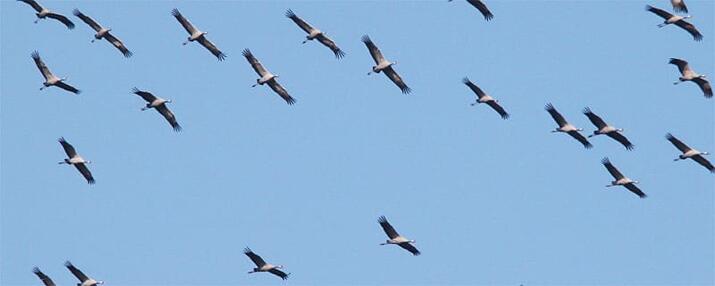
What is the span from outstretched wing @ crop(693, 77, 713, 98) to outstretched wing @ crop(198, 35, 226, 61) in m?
14.6

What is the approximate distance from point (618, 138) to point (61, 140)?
1718cm

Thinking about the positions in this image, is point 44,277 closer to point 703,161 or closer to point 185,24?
point 185,24

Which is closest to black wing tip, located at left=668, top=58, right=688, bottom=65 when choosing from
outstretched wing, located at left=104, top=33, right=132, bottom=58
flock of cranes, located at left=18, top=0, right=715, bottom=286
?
flock of cranes, located at left=18, top=0, right=715, bottom=286

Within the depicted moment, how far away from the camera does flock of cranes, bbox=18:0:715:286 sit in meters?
88.9

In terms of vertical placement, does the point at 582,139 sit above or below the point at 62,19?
below

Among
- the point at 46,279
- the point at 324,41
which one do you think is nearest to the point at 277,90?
the point at 324,41

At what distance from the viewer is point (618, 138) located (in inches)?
3546

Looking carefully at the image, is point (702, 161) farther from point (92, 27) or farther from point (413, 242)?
point (92, 27)

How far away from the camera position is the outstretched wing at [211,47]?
90500 millimetres

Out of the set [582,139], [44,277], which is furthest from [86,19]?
[582,139]

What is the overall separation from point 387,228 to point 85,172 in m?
10.0

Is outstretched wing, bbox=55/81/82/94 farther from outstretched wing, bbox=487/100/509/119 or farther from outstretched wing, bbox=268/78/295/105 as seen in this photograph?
outstretched wing, bbox=487/100/509/119

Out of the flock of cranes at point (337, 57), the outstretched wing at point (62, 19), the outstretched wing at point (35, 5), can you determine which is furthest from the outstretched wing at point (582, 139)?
the outstretched wing at point (35, 5)

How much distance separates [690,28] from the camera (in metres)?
89.3
